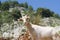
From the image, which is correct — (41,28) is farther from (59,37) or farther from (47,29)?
(59,37)

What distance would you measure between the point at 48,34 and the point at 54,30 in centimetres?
12

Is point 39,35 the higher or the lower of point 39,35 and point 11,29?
the higher

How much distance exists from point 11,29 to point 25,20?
140 inches

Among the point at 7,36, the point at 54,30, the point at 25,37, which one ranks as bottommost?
the point at 7,36

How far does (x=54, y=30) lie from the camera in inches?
154

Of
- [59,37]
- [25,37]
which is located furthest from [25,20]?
[25,37]

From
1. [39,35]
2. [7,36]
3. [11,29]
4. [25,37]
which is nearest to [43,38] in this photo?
[39,35]

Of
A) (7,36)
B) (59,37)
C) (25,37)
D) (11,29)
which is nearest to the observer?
(59,37)

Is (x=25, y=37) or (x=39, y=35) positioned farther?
(x=25, y=37)

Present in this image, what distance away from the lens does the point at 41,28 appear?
3.96m

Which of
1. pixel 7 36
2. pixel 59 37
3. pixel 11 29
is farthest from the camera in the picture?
pixel 11 29

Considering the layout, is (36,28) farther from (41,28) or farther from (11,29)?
(11,29)

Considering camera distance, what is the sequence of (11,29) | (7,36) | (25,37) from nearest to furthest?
1. (25,37)
2. (7,36)
3. (11,29)

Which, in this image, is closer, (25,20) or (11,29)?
(25,20)
